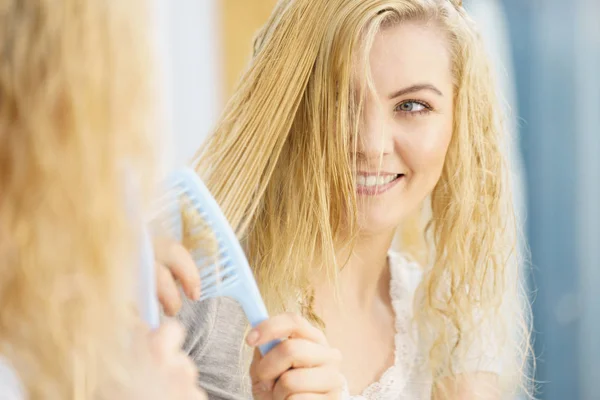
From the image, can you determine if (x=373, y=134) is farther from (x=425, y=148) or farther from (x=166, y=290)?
(x=166, y=290)

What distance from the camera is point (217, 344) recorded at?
0.71m

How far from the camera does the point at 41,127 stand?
39 centimetres

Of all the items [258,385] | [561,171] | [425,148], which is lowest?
[258,385]

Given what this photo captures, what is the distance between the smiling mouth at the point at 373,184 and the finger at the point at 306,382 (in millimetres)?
243

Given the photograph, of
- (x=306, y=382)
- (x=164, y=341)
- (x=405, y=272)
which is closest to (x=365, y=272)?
(x=405, y=272)

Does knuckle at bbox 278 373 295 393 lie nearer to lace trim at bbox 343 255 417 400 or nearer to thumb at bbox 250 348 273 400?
thumb at bbox 250 348 273 400

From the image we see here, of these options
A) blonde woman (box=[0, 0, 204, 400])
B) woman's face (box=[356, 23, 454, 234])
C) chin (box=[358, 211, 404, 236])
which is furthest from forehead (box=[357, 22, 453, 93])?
blonde woman (box=[0, 0, 204, 400])

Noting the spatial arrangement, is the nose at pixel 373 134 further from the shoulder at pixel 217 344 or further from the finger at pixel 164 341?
the finger at pixel 164 341

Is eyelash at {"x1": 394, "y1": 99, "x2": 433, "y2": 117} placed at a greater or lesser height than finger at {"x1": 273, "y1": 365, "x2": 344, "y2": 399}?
greater

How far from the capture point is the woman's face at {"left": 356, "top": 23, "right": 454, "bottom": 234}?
29.0 inches

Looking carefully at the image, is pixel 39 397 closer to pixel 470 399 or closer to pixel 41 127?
pixel 41 127

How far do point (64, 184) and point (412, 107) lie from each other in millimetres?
446

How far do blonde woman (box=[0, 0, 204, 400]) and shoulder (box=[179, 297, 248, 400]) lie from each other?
267 millimetres

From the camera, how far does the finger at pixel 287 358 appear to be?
0.54 metres
